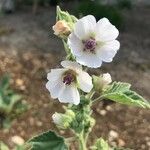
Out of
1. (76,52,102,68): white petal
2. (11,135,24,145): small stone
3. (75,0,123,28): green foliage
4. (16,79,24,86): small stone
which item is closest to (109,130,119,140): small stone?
(11,135,24,145): small stone

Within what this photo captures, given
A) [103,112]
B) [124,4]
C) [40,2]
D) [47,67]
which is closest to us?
[103,112]

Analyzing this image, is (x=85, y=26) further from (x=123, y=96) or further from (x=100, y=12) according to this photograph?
(x=100, y=12)

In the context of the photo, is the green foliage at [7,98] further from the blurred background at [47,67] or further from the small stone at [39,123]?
the small stone at [39,123]

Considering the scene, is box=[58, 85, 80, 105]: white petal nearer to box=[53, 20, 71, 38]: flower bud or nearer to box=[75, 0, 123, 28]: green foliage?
box=[53, 20, 71, 38]: flower bud

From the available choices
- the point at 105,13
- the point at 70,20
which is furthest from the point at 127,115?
A: the point at 70,20

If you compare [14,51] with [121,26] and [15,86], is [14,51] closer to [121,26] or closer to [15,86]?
[15,86]

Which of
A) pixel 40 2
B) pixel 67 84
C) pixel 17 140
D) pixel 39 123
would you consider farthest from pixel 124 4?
pixel 67 84

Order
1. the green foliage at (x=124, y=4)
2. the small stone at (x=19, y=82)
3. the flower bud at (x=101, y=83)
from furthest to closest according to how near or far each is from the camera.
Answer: the green foliage at (x=124, y=4) → the small stone at (x=19, y=82) → the flower bud at (x=101, y=83)

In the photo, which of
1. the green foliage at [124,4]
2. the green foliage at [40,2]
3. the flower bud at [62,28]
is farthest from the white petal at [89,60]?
the green foliage at [40,2]
